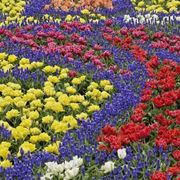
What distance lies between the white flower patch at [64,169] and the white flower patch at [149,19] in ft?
18.1

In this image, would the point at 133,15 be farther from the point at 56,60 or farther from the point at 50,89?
the point at 50,89

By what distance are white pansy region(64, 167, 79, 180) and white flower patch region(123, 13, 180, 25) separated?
18.5 feet

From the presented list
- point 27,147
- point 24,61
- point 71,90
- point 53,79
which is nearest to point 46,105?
point 71,90

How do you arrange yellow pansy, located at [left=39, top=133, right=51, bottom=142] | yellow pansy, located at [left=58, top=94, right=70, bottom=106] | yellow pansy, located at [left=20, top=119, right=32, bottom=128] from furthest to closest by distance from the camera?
yellow pansy, located at [left=58, top=94, right=70, bottom=106] → yellow pansy, located at [left=20, top=119, right=32, bottom=128] → yellow pansy, located at [left=39, top=133, right=51, bottom=142]

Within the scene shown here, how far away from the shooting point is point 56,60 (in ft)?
25.4

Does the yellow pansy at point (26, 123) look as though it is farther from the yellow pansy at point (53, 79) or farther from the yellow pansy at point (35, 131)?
the yellow pansy at point (53, 79)

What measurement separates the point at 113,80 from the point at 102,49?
4.08 ft

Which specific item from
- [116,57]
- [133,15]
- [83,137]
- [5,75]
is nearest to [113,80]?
[116,57]

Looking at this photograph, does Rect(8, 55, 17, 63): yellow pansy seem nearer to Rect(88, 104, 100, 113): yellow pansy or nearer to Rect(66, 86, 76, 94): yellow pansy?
Rect(66, 86, 76, 94): yellow pansy

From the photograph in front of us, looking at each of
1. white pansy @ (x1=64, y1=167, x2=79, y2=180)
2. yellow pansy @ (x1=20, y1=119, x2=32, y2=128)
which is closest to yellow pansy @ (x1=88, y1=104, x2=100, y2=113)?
yellow pansy @ (x1=20, y1=119, x2=32, y2=128)

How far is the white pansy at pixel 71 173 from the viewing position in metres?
4.55

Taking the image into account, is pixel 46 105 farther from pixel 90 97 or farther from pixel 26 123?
pixel 90 97

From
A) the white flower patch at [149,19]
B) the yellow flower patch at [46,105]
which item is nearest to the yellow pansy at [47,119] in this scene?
the yellow flower patch at [46,105]

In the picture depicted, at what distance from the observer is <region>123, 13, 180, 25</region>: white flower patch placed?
9953 millimetres
